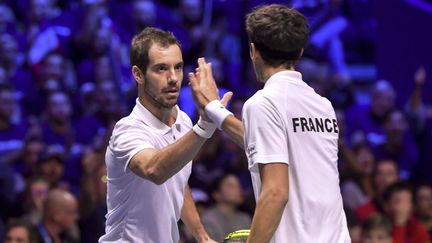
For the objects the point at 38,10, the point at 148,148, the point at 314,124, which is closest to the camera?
the point at 314,124

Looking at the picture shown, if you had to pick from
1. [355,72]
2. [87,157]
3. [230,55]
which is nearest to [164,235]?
[87,157]

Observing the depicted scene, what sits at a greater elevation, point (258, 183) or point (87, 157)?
point (258, 183)

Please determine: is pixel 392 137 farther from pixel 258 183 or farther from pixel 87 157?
pixel 258 183

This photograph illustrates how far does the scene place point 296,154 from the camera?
13.5 feet

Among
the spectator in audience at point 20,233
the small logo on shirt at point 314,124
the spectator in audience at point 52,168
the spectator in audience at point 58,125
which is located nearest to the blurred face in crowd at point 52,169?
the spectator in audience at point 52,168

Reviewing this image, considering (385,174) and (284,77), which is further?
(385,174)

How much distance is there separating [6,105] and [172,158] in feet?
Result: 16.9

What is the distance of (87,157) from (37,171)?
437mm

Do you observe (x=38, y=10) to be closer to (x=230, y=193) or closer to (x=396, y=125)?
(x=230, y=193)

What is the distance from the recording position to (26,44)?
10766 millimetres

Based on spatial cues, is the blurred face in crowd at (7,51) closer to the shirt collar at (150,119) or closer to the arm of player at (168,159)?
the shirt collar at (150,119)

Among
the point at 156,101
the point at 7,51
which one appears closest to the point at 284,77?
the point at 156,101

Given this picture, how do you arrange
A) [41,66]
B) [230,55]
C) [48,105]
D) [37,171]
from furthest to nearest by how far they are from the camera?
[230,55], [41,66], [48,105], [37,171]

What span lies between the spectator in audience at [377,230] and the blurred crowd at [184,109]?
1 cm
